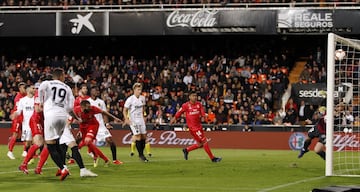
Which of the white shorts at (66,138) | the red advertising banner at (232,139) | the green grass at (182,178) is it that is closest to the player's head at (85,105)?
the green grass at (182,178)

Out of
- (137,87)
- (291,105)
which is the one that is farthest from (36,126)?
(291,105)

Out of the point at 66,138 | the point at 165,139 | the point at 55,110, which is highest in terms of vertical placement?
the point at 55,110

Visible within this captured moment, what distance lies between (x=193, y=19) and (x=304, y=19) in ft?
17.5

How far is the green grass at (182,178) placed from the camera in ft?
46.6

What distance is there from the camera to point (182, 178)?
52.6ft

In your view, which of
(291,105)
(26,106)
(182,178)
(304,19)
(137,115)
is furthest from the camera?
(304,19)

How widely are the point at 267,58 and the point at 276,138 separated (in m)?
8.32

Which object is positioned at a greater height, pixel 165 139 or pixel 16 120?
pixel 16 120

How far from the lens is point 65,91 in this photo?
15312mm

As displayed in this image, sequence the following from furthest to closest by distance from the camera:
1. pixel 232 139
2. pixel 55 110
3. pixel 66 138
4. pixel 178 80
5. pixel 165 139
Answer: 1. pixel 178 80
2. pixel 165 139
3. pixel 232 139
4. pixel 66 138
5. pixel 55 110

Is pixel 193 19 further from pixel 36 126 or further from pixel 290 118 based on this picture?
pixel 36 126

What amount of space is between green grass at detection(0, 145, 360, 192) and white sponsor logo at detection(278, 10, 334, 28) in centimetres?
1718

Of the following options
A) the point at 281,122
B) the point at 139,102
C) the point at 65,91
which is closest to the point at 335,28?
the point at 281,122

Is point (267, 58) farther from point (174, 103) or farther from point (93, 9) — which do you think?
point (93, 9)
